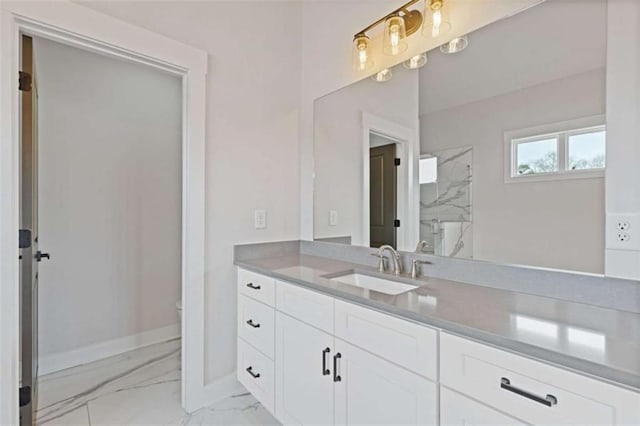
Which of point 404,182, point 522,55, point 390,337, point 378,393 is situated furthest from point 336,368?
point 522,55

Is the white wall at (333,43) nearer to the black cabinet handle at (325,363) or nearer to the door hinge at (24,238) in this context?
the black cabinet handle at (325,363)

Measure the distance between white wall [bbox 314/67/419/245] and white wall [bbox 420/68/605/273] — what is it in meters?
0.33

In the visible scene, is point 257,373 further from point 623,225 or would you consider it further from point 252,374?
point 623,225

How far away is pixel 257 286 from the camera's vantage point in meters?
1.81

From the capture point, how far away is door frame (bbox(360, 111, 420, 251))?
172 centimetres

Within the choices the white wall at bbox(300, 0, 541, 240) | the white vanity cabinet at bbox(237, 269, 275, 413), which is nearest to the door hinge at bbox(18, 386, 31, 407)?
the white vanity cabinet at bbox(237, 269, 275, 413)

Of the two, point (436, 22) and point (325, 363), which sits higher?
point (436, 22)

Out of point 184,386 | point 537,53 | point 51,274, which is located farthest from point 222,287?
point 537,53

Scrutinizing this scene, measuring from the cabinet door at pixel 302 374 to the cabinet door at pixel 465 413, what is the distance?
0.50 m

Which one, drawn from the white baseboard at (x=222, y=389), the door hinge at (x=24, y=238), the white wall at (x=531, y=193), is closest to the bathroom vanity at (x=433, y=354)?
the white wall at (x=531, y=193)

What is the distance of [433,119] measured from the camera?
5.44 ft

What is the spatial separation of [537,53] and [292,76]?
1564 mm

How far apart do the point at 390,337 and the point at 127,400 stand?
1.81m

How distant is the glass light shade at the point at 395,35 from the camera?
5.51 feet
